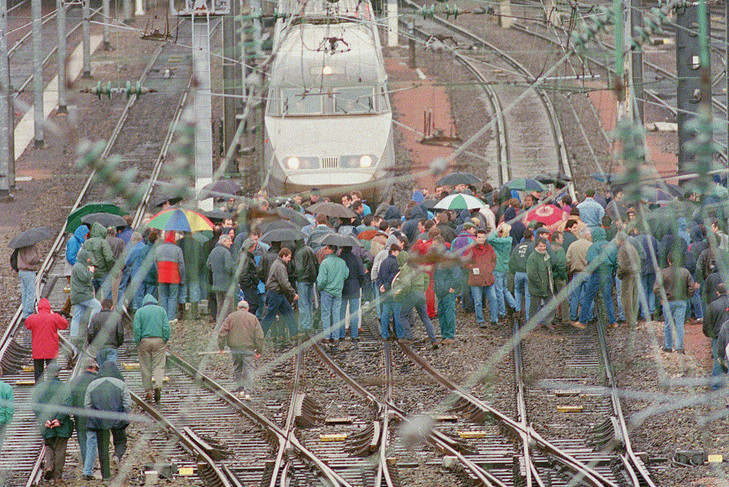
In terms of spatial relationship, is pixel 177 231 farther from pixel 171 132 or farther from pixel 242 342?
pixel 171 132

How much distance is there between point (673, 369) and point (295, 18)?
13281 mm

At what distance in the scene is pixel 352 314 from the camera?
19.5 meters

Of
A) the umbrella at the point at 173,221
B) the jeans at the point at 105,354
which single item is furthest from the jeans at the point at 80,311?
the jeans at the point at 105,354

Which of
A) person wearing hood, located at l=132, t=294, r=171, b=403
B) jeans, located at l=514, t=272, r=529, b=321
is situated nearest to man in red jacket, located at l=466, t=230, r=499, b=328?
jeans, located at l=514, t=272, r=529, b=321

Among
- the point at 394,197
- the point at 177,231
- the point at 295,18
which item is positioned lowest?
the point at 394,197

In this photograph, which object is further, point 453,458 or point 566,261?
point 566,261

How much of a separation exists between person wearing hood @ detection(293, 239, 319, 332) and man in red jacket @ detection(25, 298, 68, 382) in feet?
11.4

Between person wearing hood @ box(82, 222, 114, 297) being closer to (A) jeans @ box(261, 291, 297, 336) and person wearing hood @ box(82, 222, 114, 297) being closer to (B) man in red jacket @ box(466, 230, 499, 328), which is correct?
(A) jeans @ box(261, 291, 297, 336)

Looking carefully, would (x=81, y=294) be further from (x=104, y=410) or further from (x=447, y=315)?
(x=447, y=315)

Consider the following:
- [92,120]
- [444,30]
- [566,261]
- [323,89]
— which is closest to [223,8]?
[323,89]

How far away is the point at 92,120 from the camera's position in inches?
1467

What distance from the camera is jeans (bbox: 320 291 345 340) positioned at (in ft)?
62.4

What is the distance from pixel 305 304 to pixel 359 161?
718 centimetres

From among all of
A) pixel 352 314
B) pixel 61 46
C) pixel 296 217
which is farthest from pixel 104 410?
pixel 61 46
